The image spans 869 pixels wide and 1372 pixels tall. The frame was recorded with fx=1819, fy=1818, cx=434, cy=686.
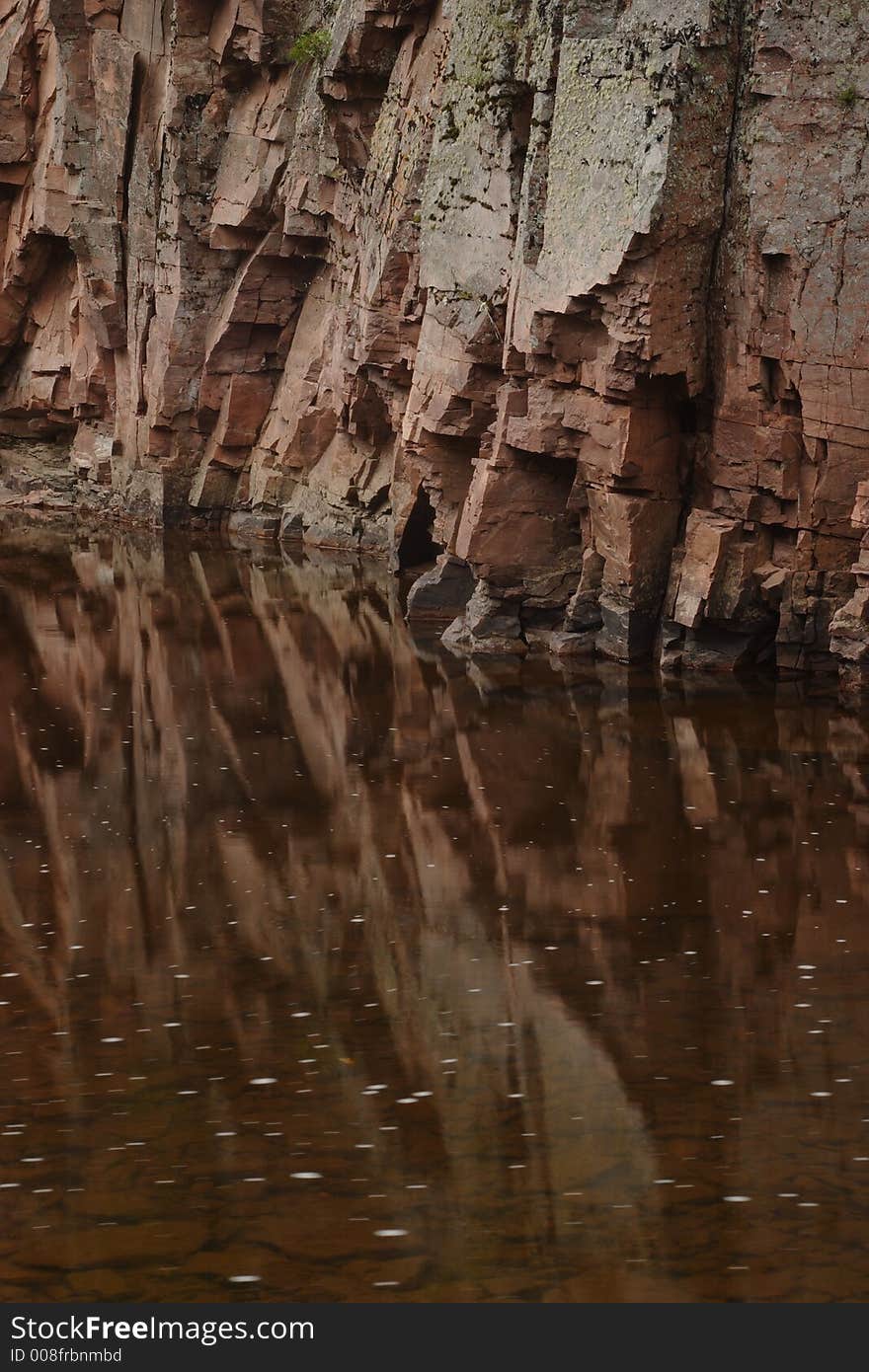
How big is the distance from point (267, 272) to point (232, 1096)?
100 ft

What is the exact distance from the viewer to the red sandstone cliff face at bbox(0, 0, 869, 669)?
876 inches

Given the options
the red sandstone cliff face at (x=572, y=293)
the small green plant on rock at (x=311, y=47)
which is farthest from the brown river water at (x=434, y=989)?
the small green plant on rock at (x=311, y=47)

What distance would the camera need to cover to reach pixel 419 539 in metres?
33.6

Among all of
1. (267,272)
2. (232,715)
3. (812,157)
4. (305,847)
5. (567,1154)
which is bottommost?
(567,1154)

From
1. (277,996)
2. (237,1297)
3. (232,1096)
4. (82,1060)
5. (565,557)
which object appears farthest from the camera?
(565,557)

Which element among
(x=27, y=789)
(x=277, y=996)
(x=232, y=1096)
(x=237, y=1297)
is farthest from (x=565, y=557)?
(x=237, y=1297)

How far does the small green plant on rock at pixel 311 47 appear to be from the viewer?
116 ft

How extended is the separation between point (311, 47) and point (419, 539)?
10.6 m

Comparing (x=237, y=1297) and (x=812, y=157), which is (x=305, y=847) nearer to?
(x=237, y=1297)

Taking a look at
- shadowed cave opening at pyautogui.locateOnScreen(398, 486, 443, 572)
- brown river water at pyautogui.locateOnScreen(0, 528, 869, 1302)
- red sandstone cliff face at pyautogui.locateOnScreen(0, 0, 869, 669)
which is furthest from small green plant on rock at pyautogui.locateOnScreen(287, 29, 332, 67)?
brown river water at pyautogui.locateOnScreen(0, 528, 869, 1302)

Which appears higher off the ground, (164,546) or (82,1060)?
(164,546)

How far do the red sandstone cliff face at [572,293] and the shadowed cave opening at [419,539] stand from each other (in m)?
0.06

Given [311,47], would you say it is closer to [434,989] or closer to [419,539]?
[419,539]

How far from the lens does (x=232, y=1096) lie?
36.5ft
